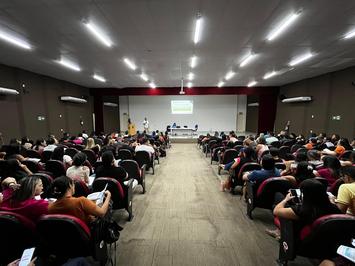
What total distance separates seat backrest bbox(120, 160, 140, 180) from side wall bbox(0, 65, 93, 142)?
20.4 feet

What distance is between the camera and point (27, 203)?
1777 millimetres

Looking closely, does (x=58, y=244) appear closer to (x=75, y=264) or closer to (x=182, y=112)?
(x=75, y=264)

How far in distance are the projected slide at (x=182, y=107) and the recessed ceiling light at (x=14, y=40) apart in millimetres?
12111

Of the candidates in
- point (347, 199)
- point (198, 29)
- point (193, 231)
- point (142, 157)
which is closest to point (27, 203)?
point (193, 231)

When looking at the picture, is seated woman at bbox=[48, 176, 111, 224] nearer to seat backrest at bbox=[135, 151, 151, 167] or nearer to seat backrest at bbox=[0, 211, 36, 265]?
seat backrest at bbox=[0, 211, 36, 265]

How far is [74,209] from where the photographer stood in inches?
69.1

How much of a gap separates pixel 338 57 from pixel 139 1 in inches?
279

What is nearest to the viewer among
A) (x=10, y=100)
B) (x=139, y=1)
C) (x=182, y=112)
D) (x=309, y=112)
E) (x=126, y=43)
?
(x=139, y=1)

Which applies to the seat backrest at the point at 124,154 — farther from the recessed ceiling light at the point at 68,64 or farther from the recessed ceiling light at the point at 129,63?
the recessed ceiling light at the point at 68,64

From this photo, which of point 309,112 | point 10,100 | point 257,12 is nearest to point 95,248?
point 257,12

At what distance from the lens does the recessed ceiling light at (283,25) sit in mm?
3932

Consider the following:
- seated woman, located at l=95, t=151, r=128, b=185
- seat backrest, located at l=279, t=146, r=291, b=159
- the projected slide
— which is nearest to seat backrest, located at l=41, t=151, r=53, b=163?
seated woman, located at l=95, t=151, r=128, b=185

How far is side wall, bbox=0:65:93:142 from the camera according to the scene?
7.42m

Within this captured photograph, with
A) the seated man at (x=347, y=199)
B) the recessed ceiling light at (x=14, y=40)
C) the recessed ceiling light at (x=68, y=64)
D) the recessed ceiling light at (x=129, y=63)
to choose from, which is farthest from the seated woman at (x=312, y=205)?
the recessed ceiling light at (x=68, y=64)
